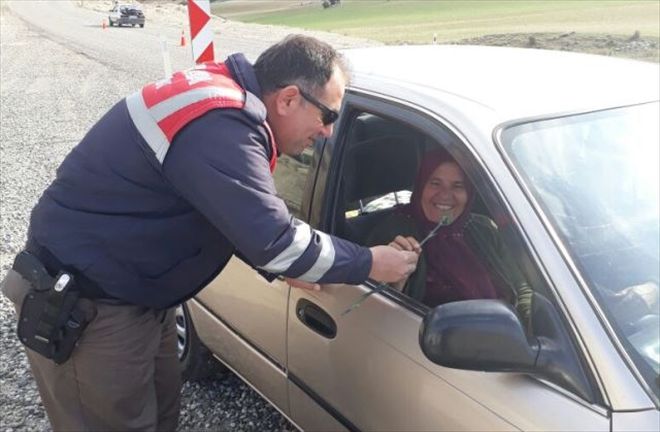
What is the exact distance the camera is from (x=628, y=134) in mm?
2002

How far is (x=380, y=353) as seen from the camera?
6.66ft

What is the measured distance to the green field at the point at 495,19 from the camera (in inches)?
1118

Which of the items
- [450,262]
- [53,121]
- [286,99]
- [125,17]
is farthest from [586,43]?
[125,17]

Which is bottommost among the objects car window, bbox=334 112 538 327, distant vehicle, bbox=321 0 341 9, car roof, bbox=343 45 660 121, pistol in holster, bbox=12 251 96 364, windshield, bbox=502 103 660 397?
distant vehicle, bbox=321 0 341 9

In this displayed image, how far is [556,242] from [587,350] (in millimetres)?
272

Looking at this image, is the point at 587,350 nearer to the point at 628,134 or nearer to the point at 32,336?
the point at 628,134

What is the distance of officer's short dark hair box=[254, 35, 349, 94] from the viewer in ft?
6.11

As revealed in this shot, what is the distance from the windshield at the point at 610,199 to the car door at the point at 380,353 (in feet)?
0.54

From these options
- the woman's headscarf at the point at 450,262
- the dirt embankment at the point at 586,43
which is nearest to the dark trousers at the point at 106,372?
the woman's headscarf at the point at 450,262

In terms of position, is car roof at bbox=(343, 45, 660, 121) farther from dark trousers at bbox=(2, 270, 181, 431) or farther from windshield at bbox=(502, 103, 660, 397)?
dark trousers at bbox=(2, 270, 181, 431)

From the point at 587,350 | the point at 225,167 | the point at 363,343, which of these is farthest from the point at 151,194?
the point at 587,350

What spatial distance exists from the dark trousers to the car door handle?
1.55 feet

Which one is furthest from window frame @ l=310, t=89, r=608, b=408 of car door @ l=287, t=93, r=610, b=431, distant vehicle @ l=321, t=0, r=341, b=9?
distant vehicle @ l=321, t=0, r=341, b=9

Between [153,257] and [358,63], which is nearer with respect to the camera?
[153,257]
